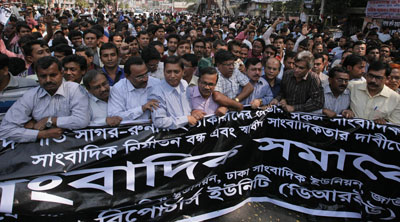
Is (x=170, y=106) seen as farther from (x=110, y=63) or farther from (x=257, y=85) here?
(x=110, y=63)

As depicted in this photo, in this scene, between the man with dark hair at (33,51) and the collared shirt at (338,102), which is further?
the man with dark hair at (33,51)

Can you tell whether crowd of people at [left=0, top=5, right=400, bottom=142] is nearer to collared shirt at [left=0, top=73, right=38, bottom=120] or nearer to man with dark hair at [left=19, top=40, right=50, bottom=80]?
collared shirt at [left=0, top=73, right=38, bottom=120]

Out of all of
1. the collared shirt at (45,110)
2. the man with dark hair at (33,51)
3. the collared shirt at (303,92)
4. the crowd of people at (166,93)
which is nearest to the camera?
the collared shirt at (45,110)

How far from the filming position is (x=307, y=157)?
2.94 meters

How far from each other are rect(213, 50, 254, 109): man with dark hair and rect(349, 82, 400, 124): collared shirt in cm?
127

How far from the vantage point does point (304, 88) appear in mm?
3447

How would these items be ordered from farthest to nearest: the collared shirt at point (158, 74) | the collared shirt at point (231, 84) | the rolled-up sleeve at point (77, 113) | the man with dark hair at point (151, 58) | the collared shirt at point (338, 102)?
the collared shirt at point (158, 74) → the man with dark hair at point (151, 58) → the collared shirt at point (231, 84) → the collared shirt at point (338, 102) → the rolled-up sleeve at point (77, 113)

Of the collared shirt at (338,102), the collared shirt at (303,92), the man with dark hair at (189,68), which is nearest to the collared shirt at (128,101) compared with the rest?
the man with dark hair at (189,68)

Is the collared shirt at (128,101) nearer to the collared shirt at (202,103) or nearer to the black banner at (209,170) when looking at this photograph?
the black banner at (209,170)

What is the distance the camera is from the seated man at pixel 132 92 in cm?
293

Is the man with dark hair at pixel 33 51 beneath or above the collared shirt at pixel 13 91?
above

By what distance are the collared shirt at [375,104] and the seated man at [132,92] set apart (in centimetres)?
241

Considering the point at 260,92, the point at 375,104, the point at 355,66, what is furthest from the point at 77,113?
the point at 355,66

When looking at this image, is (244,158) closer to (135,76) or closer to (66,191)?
(135,76)
